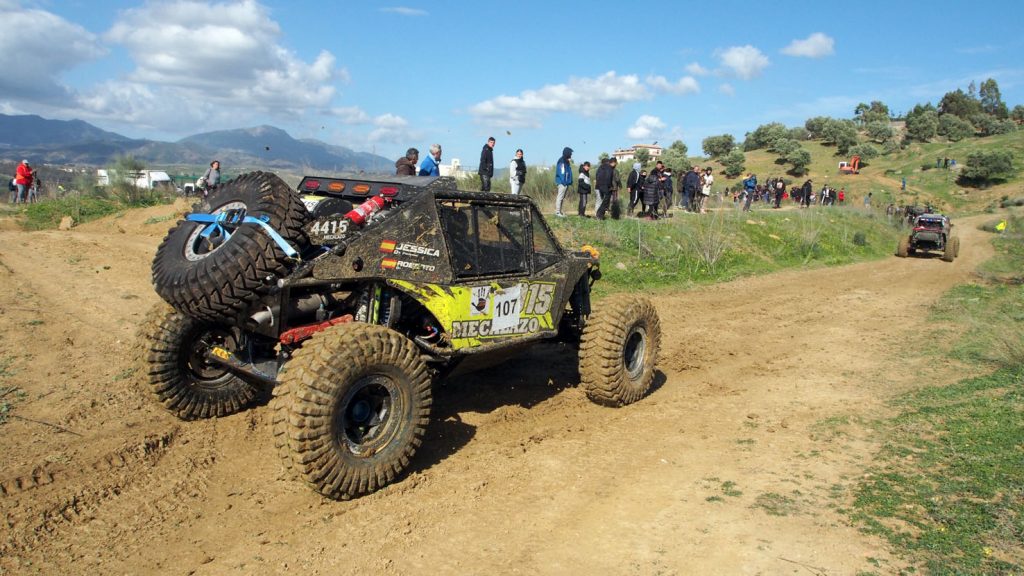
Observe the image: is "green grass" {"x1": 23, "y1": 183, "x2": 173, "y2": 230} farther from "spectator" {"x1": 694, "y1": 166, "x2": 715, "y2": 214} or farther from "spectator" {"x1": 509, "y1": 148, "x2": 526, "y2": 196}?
"spectator" {"x1": 694, "y1": 166, "x2": 715, "y2": 214}

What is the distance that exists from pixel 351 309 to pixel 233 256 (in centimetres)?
117

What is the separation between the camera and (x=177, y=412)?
18.9 feet

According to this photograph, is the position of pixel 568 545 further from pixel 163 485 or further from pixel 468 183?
pixel 468 183

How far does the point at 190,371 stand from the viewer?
5812 mm

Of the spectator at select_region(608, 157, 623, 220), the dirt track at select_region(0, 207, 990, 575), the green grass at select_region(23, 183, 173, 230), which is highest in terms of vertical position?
the spectator at select_region(608, 157, 623, 220)

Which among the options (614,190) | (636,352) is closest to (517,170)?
(614,190)

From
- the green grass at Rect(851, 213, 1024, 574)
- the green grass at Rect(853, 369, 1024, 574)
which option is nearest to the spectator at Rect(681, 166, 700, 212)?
the green grass at Rect(851, 213, 1024, 574)

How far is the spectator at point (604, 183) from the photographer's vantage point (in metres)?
18.5

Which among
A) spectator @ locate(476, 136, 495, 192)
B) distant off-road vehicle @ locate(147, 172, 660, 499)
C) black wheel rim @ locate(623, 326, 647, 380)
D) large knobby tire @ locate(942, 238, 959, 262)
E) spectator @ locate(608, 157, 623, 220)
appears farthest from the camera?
large knobby tire @ locate(942, 238, 959, 262)

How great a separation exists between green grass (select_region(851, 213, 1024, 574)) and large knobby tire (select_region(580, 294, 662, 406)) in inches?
93.3

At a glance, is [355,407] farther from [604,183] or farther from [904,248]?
[904,248]

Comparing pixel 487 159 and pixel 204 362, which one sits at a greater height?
pixel 487 159

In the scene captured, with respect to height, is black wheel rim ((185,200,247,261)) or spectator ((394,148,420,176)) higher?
spectator ((394,148,420,176))

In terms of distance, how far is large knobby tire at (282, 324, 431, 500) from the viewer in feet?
14.2
